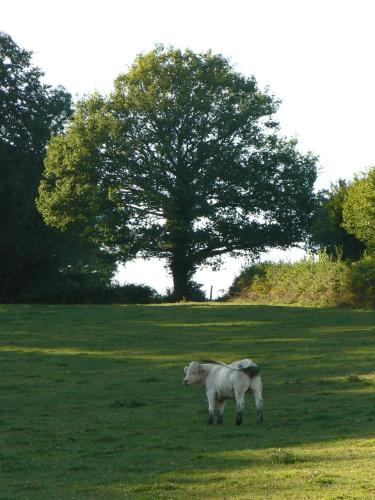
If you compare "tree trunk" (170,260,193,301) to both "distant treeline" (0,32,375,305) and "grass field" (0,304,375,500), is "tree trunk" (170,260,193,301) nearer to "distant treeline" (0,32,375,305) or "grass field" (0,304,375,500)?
"distant treeline" (0,32,375,305)

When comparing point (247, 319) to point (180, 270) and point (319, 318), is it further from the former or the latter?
point (180, 270)

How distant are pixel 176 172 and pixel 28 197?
1146 centimetres

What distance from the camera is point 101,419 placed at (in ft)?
74.7

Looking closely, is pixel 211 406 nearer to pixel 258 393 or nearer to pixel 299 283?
pixel 258 393

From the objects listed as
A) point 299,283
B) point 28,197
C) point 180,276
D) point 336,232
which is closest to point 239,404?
point 299,283

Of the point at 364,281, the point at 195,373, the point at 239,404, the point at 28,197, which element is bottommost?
the point at 239,404

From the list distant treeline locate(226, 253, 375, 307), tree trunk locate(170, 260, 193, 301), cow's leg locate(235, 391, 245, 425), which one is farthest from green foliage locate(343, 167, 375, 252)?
cow's leg locate(235, 391, 245, 425)

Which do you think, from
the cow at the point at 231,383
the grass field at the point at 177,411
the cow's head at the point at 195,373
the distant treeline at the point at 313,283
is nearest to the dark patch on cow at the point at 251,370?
the cow at the point at 231,383

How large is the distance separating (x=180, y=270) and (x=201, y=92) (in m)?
12.1

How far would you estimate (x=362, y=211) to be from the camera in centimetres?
5375

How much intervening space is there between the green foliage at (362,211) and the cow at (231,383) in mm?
32011

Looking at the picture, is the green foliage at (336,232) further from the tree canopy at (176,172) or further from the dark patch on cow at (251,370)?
the dark patch on cow at (251,370)

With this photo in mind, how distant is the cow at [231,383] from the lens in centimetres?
2150

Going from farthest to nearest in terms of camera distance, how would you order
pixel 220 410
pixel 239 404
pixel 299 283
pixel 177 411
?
pixel 299 283, pixel 177 411, pixel 220 410, pixel 239 404
